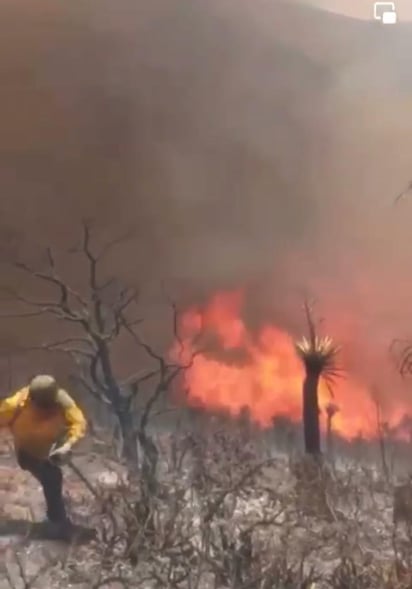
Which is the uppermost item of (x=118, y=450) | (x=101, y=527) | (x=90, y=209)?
(x=90, y=209)

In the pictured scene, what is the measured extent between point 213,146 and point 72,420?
75 centimetres

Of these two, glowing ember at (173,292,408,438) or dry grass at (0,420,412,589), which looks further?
glowing ember at (173,292,408,438)

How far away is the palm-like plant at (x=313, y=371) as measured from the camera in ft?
8.69

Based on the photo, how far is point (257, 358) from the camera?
268cm

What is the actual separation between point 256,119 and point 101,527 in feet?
3.43

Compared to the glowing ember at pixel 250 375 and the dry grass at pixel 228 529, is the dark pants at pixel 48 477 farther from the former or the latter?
the glowing ember at pixel 250 375

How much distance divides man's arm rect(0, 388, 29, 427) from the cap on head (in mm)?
25

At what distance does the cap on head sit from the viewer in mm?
2627

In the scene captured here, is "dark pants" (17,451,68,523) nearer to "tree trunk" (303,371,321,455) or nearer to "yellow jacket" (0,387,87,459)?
"yellow jacket" (0,387,87,459)

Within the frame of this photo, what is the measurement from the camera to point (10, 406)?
8.67ft

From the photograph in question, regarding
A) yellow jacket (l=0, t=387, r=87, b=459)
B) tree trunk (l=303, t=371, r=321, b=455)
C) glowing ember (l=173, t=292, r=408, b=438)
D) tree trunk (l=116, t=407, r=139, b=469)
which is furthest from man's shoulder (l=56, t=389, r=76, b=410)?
tree trunk (l=303, t=371, r=321, b=455)

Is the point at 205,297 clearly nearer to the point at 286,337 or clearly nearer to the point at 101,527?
the point at 286,337

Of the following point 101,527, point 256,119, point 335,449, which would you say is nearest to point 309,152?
point 256,119

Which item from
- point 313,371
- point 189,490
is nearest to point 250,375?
point 313,371
